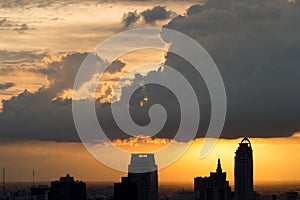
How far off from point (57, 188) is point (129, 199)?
16421 mm

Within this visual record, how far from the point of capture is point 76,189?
648 feet

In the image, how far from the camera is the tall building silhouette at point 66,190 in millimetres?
192750

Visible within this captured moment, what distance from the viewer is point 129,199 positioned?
Answer: 197250 millimetres

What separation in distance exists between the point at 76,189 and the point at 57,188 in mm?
4346

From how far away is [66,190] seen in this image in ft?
637

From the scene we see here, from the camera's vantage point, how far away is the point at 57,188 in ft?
644

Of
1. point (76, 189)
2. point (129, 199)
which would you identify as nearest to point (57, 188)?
point (76, 189)

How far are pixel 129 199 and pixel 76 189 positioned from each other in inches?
481

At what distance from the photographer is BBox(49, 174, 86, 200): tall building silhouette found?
19275cm

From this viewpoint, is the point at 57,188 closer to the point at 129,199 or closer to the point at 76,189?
the point at 76,189
